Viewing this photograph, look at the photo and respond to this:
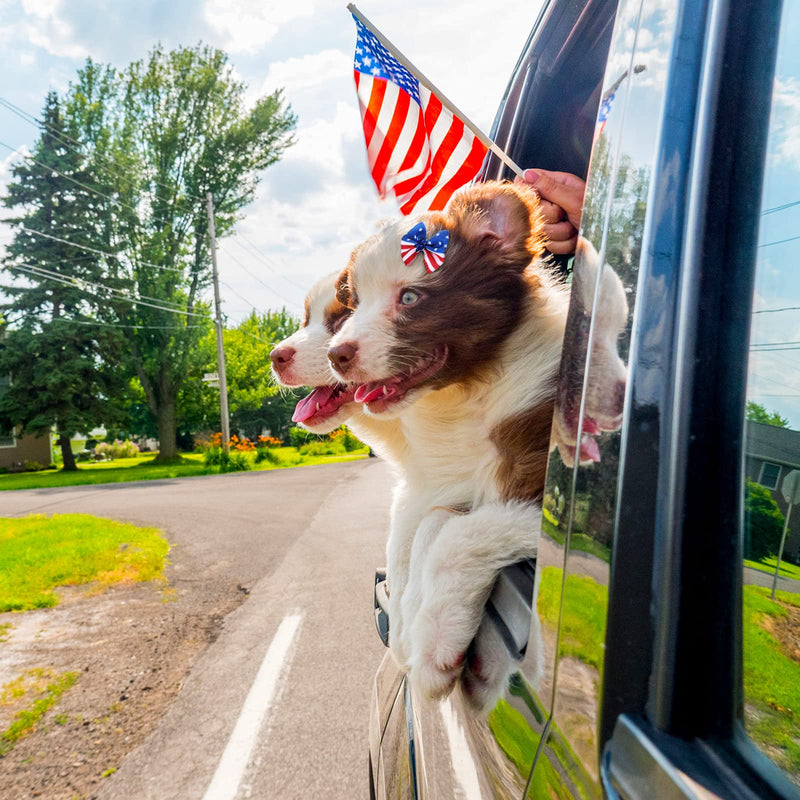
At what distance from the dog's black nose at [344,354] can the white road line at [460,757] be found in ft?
2.31

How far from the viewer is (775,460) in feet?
2.16

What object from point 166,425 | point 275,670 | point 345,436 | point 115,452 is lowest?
point 115,452

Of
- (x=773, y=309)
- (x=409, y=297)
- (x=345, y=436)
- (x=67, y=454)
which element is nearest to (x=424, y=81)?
(x=409, y=297)

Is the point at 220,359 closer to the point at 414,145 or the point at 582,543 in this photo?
the point at 414,145

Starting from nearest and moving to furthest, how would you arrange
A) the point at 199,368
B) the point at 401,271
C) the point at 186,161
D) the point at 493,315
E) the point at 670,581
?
1. the point at 670,581
2. the point at 493,315
3. the point at 401,271
4. the point at 186,161
5. the point at 199,368

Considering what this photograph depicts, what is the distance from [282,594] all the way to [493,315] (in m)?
5.26

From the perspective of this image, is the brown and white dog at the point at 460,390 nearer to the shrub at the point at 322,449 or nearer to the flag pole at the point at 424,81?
Result: the flag pole at the point at 424,81

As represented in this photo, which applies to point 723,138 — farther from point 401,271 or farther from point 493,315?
point 401,271

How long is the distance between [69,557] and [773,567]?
27.1 feet

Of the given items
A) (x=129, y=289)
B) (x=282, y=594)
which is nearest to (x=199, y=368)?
(x=129, y=289)

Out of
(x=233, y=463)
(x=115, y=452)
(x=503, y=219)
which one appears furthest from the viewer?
(x=115, y=452)

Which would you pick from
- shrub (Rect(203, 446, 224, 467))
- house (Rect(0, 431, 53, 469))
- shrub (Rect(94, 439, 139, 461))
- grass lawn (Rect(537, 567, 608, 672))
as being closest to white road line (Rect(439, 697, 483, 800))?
grass lawn (Rect(537, 567, 608, 672))

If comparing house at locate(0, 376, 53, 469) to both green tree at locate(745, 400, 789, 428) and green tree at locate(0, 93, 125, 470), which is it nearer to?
green tree at locate(0, 93, 125, 470)

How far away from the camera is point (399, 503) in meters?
1.74
